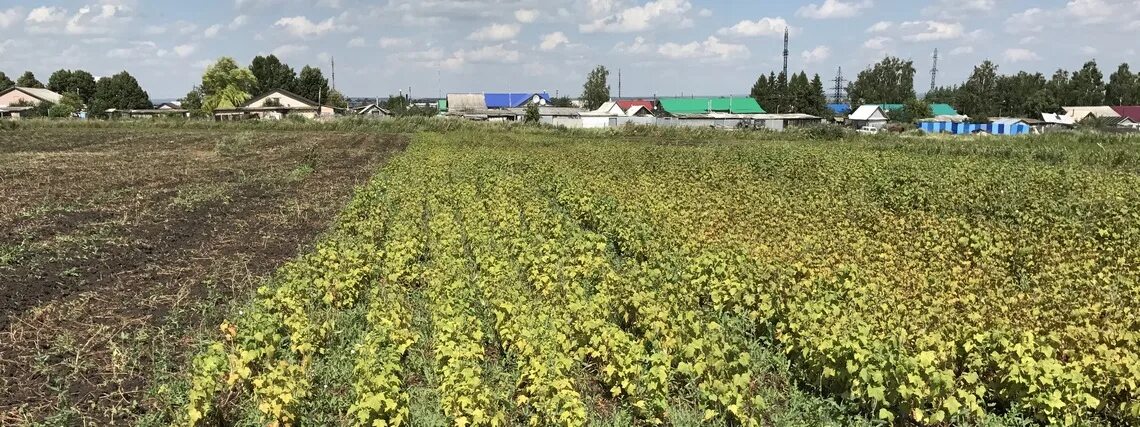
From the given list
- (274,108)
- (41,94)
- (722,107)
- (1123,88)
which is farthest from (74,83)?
(1123,88)

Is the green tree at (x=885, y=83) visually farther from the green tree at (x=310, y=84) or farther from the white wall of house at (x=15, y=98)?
the white wall of house at (x=15, y=98)

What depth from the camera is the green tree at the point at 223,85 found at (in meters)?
89.7

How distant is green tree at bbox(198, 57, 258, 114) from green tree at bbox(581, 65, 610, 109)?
2413 inches

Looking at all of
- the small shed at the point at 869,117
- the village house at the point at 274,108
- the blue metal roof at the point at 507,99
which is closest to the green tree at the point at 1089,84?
the small shed at the point at 869,117

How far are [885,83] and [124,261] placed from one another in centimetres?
14350

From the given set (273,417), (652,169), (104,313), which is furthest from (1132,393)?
(652,169)

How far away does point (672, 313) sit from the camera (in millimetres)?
7805

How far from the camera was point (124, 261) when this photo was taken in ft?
37.7

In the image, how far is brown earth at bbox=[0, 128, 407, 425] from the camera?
6812mm

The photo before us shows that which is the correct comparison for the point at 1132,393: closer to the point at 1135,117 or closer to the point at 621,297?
the point at 621,297

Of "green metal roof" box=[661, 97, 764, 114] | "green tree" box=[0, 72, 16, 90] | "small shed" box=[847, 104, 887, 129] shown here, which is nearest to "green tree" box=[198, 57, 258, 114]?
"green tree" box=[0, 72, 16, 90]

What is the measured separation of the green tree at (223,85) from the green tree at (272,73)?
1848 centimetres

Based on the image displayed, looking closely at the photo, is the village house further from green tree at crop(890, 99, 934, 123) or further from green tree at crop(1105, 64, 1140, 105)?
green tree at crop(1105, 64, 1140, 105)

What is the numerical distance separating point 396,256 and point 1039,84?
13017cm
